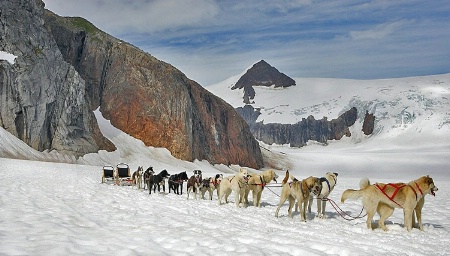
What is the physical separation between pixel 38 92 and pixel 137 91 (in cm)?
2020

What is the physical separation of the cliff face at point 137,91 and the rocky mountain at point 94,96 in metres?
0.16

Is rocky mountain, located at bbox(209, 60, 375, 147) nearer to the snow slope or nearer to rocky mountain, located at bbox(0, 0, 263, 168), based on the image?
the snow slope

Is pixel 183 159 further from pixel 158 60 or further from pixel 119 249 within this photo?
pixel 119 249

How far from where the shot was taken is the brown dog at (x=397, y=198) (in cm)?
1061

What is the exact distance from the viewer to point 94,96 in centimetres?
6512

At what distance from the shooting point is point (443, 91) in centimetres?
12769

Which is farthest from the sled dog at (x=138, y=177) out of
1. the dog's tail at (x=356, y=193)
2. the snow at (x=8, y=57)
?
the snow at (x=8, y=57)

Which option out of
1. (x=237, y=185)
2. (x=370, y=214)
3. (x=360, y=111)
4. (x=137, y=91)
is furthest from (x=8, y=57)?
(x=360, y=111)

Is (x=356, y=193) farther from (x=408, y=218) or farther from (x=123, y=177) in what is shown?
(x=123, y=177)

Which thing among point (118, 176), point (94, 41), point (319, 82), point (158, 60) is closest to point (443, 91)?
point (319, 82)

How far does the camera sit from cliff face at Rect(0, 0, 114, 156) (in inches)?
1681

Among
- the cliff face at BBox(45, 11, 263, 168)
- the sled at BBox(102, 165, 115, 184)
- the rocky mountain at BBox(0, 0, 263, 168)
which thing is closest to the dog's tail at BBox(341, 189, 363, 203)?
the sled at BBox(102, 165, 115, 184)

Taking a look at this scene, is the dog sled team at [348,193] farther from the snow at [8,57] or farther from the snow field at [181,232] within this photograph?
the snow at [8,57]

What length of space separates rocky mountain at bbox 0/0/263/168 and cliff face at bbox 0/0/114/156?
113mm
